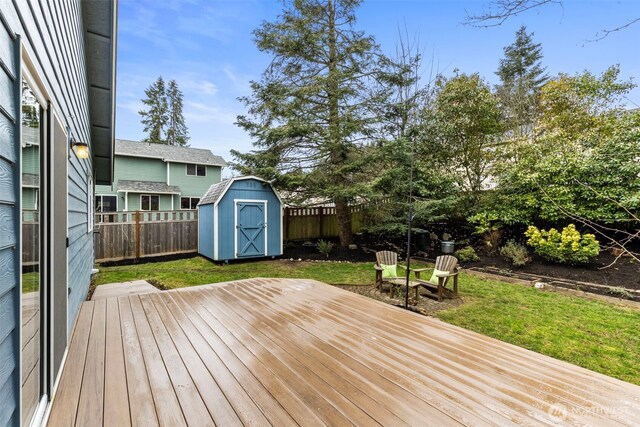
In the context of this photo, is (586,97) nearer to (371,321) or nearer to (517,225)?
(517,225)

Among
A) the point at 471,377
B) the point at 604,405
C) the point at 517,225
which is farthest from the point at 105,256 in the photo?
the point at 517,225

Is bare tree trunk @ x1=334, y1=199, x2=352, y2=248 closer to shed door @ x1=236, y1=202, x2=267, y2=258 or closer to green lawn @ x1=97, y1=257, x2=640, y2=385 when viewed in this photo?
shed door @ x1=236, y1=202, x2=267, y2=258

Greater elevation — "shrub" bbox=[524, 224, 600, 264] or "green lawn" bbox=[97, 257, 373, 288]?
"shrub" bbox=[524, 224, 600, 264]

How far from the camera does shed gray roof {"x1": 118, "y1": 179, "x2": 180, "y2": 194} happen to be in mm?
14145

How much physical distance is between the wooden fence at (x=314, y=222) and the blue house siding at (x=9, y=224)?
8809 millimetres

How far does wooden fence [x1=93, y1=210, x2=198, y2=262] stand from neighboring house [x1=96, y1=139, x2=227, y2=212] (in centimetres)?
694

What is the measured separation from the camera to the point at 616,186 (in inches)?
250

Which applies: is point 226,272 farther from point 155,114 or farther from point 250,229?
point 155,114

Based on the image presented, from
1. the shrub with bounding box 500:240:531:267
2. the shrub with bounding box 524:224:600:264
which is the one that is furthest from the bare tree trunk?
the shrub with bounding box 524:224:600:264

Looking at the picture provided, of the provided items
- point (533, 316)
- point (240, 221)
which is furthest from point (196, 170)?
point (533, 316)

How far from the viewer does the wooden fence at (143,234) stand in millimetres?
7680

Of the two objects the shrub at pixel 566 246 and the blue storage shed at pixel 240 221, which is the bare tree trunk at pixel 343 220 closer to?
the blue storage shed at pixel 240 221

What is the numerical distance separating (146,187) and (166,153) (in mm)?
2399

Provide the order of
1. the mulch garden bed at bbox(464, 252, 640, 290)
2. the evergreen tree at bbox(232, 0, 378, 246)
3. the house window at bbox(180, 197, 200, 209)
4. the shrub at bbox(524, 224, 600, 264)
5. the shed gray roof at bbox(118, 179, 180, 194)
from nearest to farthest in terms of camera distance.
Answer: the mulch garden bed at bbox(464, 252, 640, 290) < the shrub at bbox(524, 224, 600, 264) < the evergreen tree at bbox(232, 0, 378, 246) < the shed gray roof at bbox(118, 179, 180, 194) < the house window at bbox(180, 197, 200, 209)
